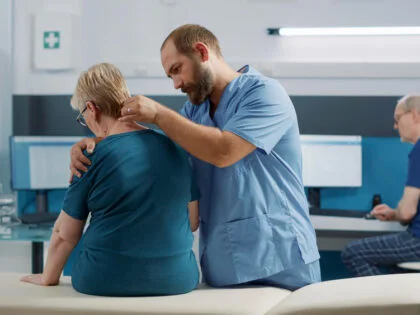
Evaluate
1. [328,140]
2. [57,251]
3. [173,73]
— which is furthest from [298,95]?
[57,251]

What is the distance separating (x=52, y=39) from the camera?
4.78m

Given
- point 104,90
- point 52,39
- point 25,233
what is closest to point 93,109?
point 104,90

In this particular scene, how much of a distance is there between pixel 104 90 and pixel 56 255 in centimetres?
44

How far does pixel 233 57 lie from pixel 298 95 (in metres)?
0.49

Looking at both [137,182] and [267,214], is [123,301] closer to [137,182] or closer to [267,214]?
[137,182]

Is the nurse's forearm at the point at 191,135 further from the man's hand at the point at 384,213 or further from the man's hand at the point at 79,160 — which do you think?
the man's hand at the point at 384,213

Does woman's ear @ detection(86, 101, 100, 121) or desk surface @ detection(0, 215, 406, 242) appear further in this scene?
desk surface @ detection(0, 215, 406, 242)

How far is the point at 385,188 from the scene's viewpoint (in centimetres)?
470

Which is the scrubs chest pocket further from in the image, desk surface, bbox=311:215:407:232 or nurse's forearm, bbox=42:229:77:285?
desk surface, bbox=311:215:407:232

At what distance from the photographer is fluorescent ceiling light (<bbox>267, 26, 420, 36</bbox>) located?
4.77m

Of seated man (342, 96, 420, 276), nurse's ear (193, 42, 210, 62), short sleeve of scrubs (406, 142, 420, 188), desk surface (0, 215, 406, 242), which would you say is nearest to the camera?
nurse's ear (193, 42, 210, 62)

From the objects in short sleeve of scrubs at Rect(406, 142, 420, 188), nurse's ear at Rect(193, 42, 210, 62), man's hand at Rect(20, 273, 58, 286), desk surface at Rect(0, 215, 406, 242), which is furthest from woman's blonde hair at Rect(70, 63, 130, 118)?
desk surface at Rect(0, 215, 406, 242)

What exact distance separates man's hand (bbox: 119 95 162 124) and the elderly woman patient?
53 millimetres

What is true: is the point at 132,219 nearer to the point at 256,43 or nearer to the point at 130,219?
the point at 130,219
